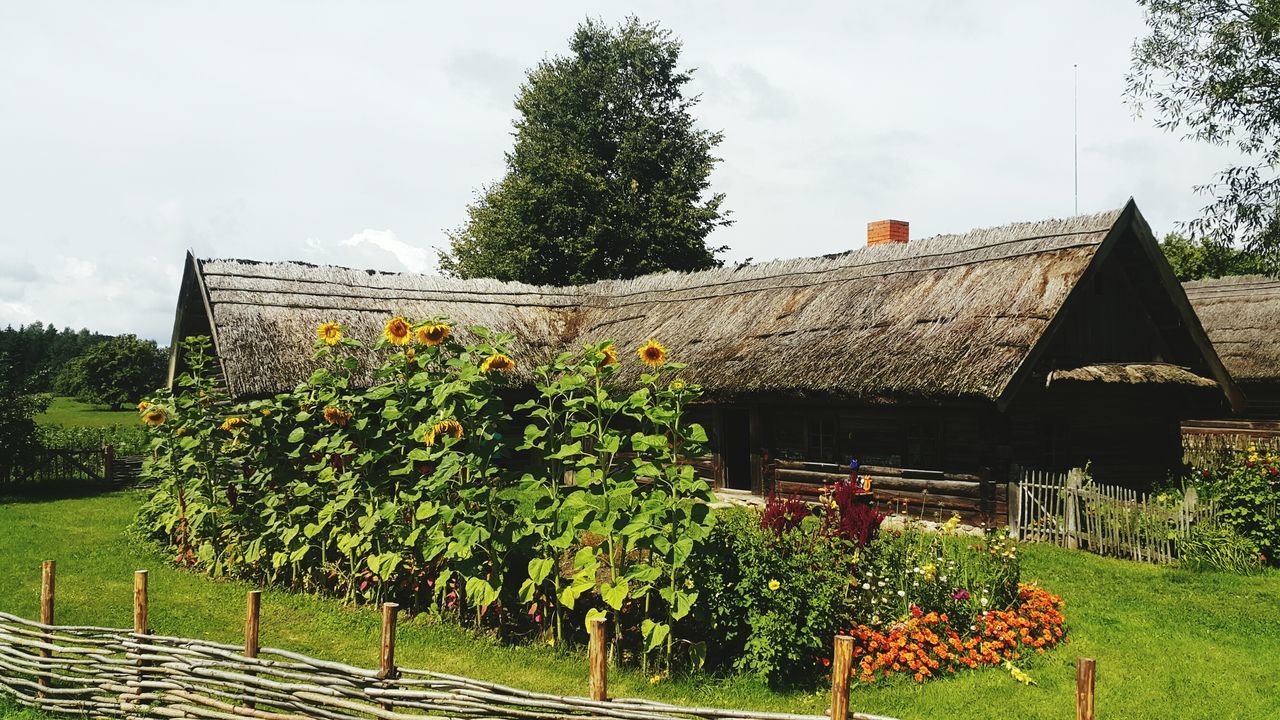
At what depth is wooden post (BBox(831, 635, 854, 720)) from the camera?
157 inches

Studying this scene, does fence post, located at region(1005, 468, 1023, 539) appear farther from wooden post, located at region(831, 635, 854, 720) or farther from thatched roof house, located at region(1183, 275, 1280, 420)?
thatched roof house, located at region(1183, 275, 1280, 420)

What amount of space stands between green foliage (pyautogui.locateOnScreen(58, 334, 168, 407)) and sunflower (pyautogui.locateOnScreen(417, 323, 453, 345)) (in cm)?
5027

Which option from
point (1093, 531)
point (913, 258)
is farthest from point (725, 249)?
point (1093, 531)

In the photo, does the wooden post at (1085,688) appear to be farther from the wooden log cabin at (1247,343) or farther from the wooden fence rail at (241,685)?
the wooden log cabin at (1247,343)

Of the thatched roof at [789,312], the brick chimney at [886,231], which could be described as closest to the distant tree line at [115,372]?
the thatched roof at [789,312]

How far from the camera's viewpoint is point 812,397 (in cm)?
1311

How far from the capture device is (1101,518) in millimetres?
10703

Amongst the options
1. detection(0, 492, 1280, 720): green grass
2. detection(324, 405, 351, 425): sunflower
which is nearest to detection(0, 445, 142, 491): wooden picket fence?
detection(0, 492, 1280, 720): green grass

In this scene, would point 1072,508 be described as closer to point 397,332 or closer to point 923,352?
point 923,352

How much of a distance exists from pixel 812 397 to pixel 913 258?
3978 mm

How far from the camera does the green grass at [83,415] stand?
3922 cm

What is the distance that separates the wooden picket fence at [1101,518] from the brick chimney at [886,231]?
25.4 feet

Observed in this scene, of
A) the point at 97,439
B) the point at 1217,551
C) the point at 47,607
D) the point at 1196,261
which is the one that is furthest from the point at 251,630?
the point at 1196,261

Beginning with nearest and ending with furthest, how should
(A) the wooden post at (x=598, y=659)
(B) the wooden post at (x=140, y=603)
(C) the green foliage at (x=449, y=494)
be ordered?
1. (A) the wooden post at (x=598, y=659)
2. (B) the wooden post at (x=140, y=603)
3. (C) the green foliage at (x=449, y=494)
